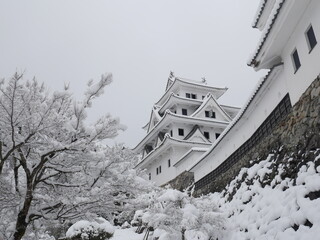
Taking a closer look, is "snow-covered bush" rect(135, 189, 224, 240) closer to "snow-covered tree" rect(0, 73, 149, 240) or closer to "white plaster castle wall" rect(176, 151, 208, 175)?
"snow-covered tree" rect(0, 73, 149, 240)

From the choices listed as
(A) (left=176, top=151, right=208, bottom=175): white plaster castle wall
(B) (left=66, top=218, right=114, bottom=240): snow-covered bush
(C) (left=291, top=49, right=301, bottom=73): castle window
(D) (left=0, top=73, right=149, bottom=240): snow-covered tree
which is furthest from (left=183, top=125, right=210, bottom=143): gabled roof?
(D) (left=0, top=73, right=149, bottom=240): snow-covered tree

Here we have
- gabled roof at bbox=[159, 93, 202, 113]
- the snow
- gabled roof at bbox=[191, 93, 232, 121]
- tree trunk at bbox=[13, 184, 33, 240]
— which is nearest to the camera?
tree trunk at bbox=[13, 184, 33, 240]

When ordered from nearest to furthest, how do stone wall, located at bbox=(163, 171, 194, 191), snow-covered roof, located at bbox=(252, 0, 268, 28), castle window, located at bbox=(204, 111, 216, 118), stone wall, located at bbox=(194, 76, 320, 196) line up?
stone wall, located at bbox=(194, 76, 320, 196)
snow-covered roof, located at bbox=(252, 0, 268, 28)
stone wall, located at bbox=(163, 171, 194, 191)
castle window, located at bbox=(204, 111, 216, 118)

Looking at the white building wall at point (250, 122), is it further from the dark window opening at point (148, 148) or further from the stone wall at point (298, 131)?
the dark window opening at point (148, 148)

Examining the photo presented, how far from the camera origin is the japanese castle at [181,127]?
26891 mm

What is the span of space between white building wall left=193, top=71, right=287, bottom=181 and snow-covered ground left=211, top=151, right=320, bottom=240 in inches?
67.4

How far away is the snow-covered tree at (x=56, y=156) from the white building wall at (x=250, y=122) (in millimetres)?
5766

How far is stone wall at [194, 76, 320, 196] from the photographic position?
6.85m

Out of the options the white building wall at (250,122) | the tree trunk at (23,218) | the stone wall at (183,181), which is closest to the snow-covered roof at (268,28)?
the white building wall at (250,122)

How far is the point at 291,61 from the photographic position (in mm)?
8336

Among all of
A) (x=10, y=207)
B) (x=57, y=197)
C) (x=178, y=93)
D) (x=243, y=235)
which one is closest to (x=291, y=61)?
(x=243, y=235)

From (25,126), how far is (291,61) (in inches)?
275

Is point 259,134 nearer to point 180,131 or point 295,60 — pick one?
point 295,60

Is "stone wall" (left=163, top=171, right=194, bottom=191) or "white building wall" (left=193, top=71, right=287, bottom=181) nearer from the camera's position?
"white building wall" (left=193, top=71, right=287, bottom=181)
